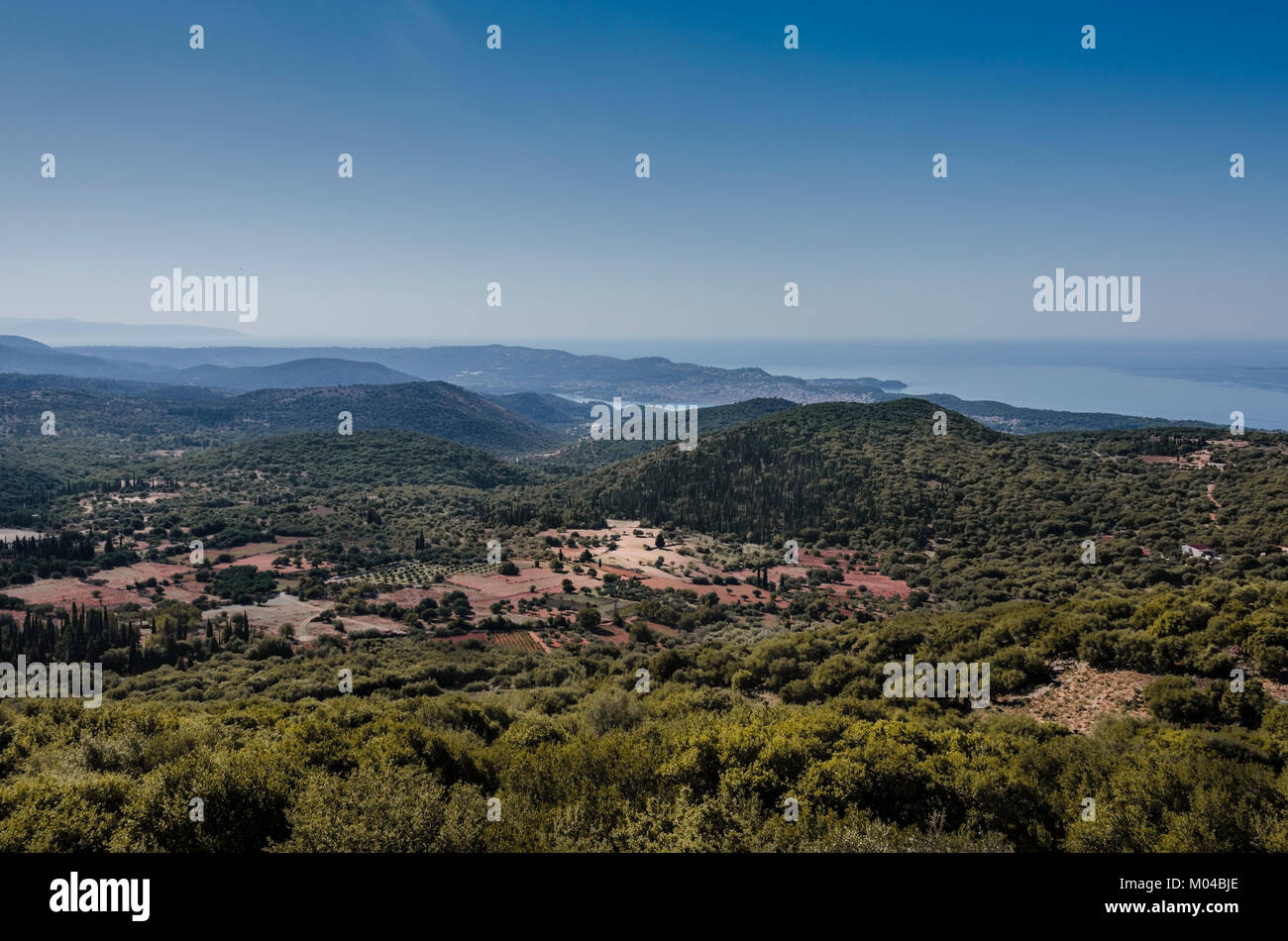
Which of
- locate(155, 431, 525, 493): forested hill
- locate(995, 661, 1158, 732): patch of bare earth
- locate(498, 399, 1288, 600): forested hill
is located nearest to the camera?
locate(995, 661, 1158, 732): patch of bare earth

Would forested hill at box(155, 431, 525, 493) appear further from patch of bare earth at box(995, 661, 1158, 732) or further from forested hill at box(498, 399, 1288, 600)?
patch of bare earth at box(995, 661, 1158, 732)

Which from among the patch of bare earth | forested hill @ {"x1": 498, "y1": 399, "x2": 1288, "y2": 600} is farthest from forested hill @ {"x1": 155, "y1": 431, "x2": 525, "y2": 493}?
the patch of bare earth

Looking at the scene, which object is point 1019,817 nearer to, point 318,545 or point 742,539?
point 742,539

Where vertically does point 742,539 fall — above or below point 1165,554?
below

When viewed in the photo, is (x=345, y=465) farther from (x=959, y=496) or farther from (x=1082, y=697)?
(x=1082, y=697)
